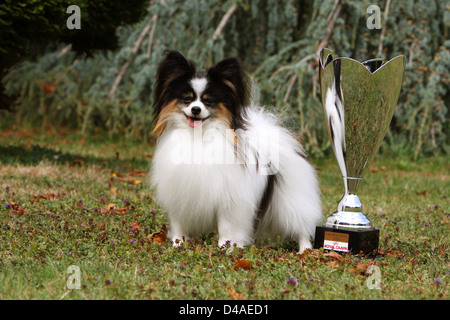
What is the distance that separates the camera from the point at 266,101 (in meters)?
7.44

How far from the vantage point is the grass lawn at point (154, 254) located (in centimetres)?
247

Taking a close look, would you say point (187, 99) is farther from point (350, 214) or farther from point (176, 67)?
point (350, 214)

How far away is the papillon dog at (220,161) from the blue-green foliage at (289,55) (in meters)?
3.35

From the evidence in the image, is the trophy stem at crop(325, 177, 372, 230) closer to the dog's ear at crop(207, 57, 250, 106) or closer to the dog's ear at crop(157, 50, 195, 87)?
the dog's ear at crop(207, 57, 250, 106)

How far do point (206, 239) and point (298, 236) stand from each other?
22.7 inches

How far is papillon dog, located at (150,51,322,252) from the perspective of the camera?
3.16 m

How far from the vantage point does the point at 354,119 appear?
3.24 metres

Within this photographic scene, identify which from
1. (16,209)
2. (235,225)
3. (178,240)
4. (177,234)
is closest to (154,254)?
(178,240)

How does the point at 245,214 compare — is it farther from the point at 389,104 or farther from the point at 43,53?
the point at 43,53

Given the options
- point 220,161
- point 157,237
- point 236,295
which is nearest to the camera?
point 236,295

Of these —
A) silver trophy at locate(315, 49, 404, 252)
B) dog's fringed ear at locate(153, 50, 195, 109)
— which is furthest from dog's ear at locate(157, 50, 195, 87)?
silver trophy at locate(315, 49, 404, 252)

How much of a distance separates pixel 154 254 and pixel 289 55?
5238 mm

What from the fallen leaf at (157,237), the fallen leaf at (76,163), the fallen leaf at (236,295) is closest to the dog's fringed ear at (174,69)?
the fallen leaf at (157,237)

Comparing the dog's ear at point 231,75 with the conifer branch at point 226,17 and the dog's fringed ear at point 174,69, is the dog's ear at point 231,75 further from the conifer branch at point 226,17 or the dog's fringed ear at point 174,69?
the conifer branch at point 226,17
